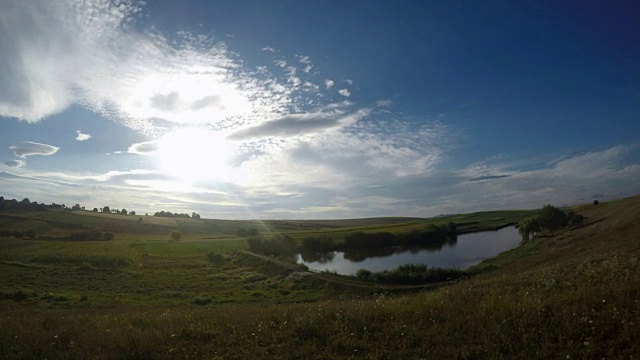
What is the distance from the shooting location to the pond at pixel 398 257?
6729cm

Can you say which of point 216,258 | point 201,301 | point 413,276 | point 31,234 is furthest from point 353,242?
point 31,234

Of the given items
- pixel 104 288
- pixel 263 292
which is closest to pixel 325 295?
pixel 263 292

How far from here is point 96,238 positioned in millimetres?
108250

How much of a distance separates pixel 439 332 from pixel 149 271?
6255 cm

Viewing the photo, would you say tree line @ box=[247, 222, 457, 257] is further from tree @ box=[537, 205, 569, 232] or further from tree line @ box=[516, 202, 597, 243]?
tree @ box=[537, 205, 569, 232]

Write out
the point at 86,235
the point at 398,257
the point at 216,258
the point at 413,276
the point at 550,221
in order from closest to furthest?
the point at 413,276, the point at 550,221, the point at 216,258, the point at 398,257, the point at 86,235

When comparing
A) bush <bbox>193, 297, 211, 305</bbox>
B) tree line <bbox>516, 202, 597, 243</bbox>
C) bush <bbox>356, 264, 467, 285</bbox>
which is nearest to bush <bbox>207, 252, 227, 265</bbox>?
bush <bbox>193, 297, 211, 305</bbox>

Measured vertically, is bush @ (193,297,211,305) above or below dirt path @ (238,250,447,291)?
below

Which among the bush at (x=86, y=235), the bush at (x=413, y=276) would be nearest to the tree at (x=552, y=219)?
the bush at (x=413, y=276)

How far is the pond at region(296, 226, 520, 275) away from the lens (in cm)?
6729

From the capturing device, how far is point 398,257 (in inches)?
3150

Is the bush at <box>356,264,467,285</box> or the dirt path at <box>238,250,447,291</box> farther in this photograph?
the bush at <box>356,264,467,285</box>

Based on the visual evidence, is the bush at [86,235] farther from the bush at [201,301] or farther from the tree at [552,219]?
the tree at [552,219]

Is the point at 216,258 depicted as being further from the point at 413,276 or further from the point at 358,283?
the point at 413,276
